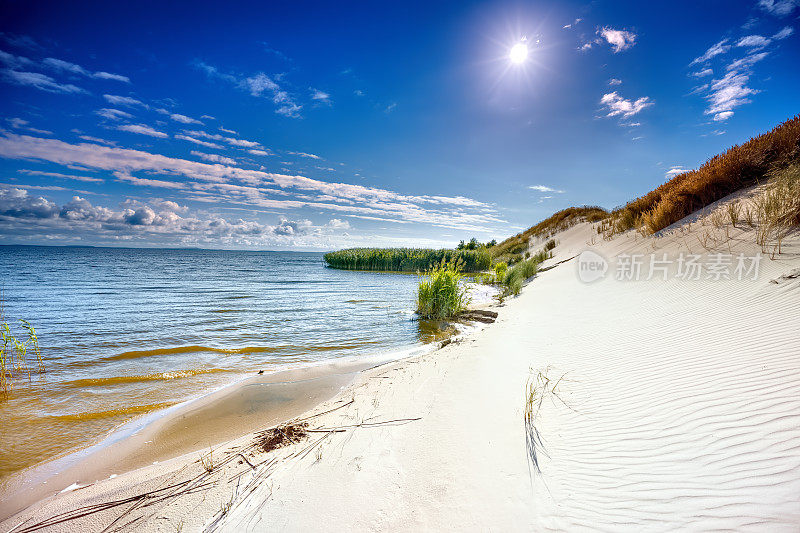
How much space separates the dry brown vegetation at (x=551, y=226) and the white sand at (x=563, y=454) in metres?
23.4

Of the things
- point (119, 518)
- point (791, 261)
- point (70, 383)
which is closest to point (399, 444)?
point (119, 518)

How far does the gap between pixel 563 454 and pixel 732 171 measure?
13775mm

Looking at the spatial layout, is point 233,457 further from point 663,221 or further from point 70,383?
point 663,221

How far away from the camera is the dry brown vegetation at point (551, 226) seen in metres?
27.3

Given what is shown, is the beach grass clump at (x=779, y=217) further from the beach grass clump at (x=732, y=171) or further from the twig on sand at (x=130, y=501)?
the twig on sand at (x=130, y=501)

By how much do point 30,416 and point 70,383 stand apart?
1.14 metres

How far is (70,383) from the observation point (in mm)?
5203

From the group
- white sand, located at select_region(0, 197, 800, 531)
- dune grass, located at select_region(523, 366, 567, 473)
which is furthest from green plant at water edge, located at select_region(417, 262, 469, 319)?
dune grass, located at select_region(523, 366, 567, 473)

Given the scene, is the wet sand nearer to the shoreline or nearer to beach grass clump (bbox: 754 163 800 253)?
the shoreline

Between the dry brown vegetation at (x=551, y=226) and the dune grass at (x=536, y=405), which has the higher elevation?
the dry brown vegetation at (x=551, y=226)

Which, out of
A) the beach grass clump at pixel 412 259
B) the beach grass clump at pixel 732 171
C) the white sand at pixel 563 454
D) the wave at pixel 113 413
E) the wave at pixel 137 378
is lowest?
the wave at pixel 113 413

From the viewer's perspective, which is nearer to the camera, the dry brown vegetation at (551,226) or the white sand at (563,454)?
the white sand at (563,454)

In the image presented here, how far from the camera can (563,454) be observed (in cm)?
272
